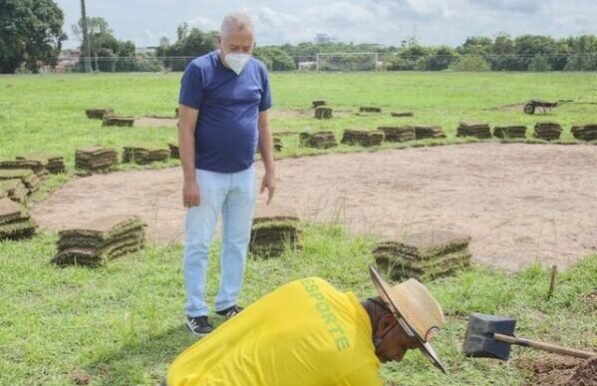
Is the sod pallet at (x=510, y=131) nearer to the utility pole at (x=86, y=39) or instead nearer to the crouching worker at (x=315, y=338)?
the crouching worker at (x=315, y=338)

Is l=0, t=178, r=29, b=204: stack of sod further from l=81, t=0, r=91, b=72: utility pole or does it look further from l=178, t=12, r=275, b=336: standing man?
l=81, t=0, r=91, b=72: utility pole

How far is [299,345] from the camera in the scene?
2.68 metres

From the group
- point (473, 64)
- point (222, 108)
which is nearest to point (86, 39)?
point (473, 64)

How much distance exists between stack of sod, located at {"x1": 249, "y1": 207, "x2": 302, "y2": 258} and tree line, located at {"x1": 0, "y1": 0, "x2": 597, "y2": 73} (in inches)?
1887

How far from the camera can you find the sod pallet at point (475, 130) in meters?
16.5

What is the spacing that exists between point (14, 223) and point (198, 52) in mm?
65944

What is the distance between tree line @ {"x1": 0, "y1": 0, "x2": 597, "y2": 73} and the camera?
56.5 metres

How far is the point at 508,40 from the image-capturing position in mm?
76875

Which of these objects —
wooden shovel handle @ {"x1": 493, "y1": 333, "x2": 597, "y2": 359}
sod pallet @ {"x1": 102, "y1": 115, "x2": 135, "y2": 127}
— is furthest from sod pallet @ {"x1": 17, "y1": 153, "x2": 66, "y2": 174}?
wooden shovel handle @ {"x1": 493, "y1": 333, "x2": 597, "y2": 359}

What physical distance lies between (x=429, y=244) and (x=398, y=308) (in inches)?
146

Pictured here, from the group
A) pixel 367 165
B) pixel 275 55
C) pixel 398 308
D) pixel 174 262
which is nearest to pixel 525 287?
pixel 174 262

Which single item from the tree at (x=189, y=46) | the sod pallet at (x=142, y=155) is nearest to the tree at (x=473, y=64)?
the tree at (x=189, y=46)

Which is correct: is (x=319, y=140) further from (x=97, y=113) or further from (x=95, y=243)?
(x=95, y=243)

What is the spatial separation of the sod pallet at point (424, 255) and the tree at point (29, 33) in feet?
193
